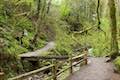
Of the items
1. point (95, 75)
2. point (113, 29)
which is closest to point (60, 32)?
point (113, 29)

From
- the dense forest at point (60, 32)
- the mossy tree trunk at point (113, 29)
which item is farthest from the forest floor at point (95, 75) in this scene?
the mossy tree trunk at point (113, 29)

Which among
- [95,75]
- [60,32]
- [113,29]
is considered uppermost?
[113,29]

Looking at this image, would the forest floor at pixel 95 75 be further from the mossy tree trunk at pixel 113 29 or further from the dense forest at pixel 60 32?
the mossy tree trunk at pixel 113 29

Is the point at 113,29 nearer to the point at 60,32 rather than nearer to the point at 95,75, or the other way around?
the point at 95,75

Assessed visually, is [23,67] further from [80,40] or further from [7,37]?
[80,40]

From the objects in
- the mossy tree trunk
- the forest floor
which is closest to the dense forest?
the mossy tree trunk

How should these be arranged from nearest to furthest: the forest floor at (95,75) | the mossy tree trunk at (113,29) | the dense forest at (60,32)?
the forest floor at (95,75) → the mossy tree trunk at (113,29) → the dense forest at (60,32)

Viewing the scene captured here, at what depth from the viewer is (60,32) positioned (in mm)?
23516

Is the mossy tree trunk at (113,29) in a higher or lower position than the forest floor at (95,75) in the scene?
higher

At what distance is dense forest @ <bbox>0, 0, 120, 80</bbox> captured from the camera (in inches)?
701

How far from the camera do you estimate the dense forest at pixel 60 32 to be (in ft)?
58.4

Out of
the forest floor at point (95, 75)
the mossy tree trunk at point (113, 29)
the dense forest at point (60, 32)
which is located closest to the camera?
the forest floor at point (95, 75)

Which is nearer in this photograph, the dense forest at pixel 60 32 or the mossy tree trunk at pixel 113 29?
the mossy tree trunk at pixel 113 29

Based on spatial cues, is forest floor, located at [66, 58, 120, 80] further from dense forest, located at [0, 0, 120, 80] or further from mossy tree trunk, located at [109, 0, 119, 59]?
mossy tree trunk, located at [109, 0, 119, 59]
